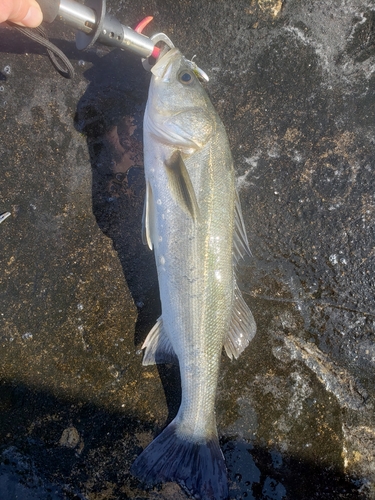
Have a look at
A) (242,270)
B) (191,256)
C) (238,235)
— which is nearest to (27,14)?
(191,256)

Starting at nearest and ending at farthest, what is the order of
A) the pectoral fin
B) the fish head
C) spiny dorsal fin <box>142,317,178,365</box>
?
the pectoral fin < the fish head < spiny dorsal fin <box>142,317,178,365</box>

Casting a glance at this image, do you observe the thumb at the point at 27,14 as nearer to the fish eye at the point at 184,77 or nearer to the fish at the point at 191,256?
the fish at the point at 191,256

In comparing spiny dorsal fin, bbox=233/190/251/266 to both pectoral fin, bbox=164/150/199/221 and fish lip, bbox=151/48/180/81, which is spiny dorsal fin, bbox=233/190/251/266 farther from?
fish lip, bbox=151/48/180/81

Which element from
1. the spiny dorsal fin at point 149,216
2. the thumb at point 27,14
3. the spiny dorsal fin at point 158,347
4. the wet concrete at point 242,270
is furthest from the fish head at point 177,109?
the spiny dorsal fin at point 158,347

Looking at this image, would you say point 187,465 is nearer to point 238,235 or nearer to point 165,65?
point 238,235

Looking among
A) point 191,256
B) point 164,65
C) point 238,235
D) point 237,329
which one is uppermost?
point 164,65

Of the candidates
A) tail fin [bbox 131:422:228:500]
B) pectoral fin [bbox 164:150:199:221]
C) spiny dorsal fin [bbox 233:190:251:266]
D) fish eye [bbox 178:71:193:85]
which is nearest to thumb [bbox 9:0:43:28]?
fish eye [bbox 178:71:193:85]
